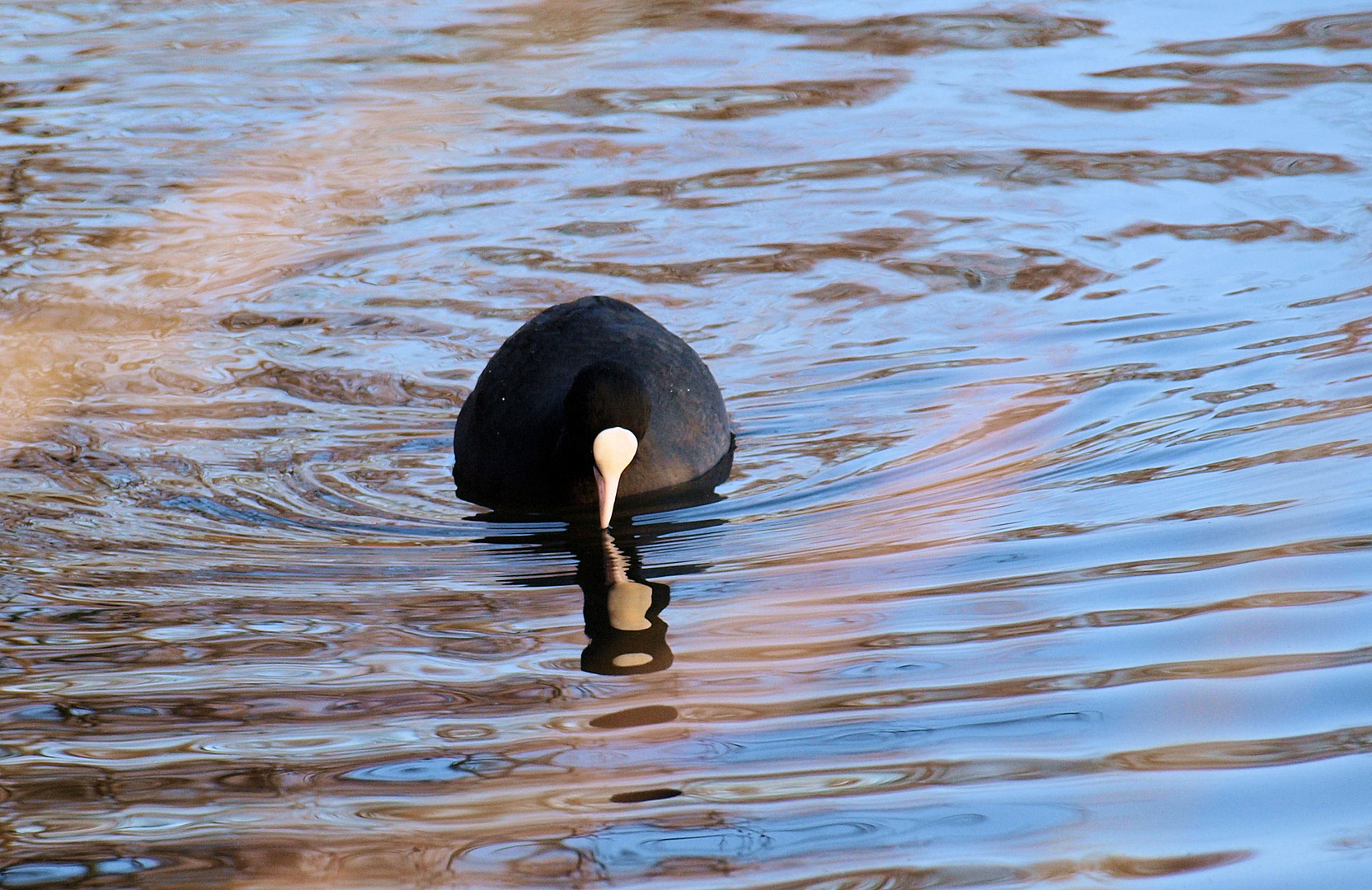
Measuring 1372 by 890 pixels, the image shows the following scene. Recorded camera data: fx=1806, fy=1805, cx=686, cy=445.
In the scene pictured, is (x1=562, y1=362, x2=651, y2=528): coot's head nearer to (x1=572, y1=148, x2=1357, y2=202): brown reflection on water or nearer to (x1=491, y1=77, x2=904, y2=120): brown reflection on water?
(x1=572, y1=148, x2=1357, y2=202): brown reflection on water

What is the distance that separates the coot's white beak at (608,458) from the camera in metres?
5.02

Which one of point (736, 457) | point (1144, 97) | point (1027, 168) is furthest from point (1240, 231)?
point (736, 457)

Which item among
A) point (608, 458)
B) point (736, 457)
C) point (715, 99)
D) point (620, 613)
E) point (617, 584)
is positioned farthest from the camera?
point (715, 99)

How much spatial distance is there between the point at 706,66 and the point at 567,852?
828cm

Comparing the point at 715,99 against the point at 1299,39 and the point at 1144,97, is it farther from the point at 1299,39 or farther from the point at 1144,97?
the point at 1299,39

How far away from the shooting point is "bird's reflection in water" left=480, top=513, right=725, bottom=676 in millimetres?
3984

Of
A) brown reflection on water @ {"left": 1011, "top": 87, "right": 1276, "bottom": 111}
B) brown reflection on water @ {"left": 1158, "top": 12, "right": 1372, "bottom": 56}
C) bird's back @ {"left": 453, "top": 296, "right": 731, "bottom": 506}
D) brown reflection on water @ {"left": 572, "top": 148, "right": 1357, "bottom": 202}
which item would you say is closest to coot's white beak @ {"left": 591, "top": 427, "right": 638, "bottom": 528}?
bird's back @ {"left": 453, "top": 296, "right": 731, "bottom": 506}

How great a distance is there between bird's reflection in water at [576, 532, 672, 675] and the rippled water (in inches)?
0.8

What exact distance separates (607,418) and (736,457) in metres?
0.82

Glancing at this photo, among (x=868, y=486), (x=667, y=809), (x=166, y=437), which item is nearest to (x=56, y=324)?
(x=166, y=437)

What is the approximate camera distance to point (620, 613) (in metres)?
4.34

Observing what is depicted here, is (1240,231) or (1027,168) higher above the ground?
(1027,168)

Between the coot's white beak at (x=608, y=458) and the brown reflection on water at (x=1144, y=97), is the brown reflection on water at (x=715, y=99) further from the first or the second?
the coot's white beak at (x=608, y=458)

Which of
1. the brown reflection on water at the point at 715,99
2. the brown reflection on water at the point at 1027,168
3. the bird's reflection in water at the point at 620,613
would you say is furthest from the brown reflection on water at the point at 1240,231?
the bird's reflection in water at the point at 620,613
